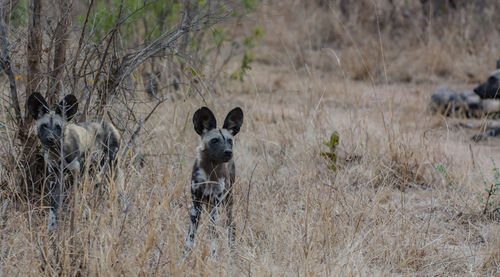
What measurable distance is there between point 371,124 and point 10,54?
3.71 metres

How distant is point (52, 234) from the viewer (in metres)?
3.66

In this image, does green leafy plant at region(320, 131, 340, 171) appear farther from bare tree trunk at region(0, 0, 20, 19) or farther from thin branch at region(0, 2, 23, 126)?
bare tree trunk at region(0, 0, 20, 19)

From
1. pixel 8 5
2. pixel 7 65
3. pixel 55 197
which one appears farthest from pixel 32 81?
pixel 55 197

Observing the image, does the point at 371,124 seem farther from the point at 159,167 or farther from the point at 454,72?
the point at 454,72

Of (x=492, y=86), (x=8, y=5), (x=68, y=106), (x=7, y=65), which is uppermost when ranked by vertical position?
(x=8, y=5)

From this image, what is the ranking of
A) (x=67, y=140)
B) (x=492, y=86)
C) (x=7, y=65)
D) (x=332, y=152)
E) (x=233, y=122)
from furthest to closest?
1. (x=492, y=86)
2. (x=332, y=152)
3. (x=7, y=65)
4. (x=67, y=140)
5. (x=233, y=122)

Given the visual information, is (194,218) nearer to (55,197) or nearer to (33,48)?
(55,197)

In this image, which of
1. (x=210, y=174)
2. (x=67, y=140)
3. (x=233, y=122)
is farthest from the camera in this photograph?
(x=67, y=140)

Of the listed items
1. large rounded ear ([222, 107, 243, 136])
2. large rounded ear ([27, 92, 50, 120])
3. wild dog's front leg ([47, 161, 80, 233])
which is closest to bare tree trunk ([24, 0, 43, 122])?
large rounded ear ([27, 92, 50, 120])

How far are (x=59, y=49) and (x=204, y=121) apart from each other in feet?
4.26

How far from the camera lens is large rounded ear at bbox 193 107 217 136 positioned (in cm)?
354

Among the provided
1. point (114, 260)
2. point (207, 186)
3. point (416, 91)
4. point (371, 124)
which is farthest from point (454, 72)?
point (114, 260)

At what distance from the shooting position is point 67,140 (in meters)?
3.86

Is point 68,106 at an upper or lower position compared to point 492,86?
upper
